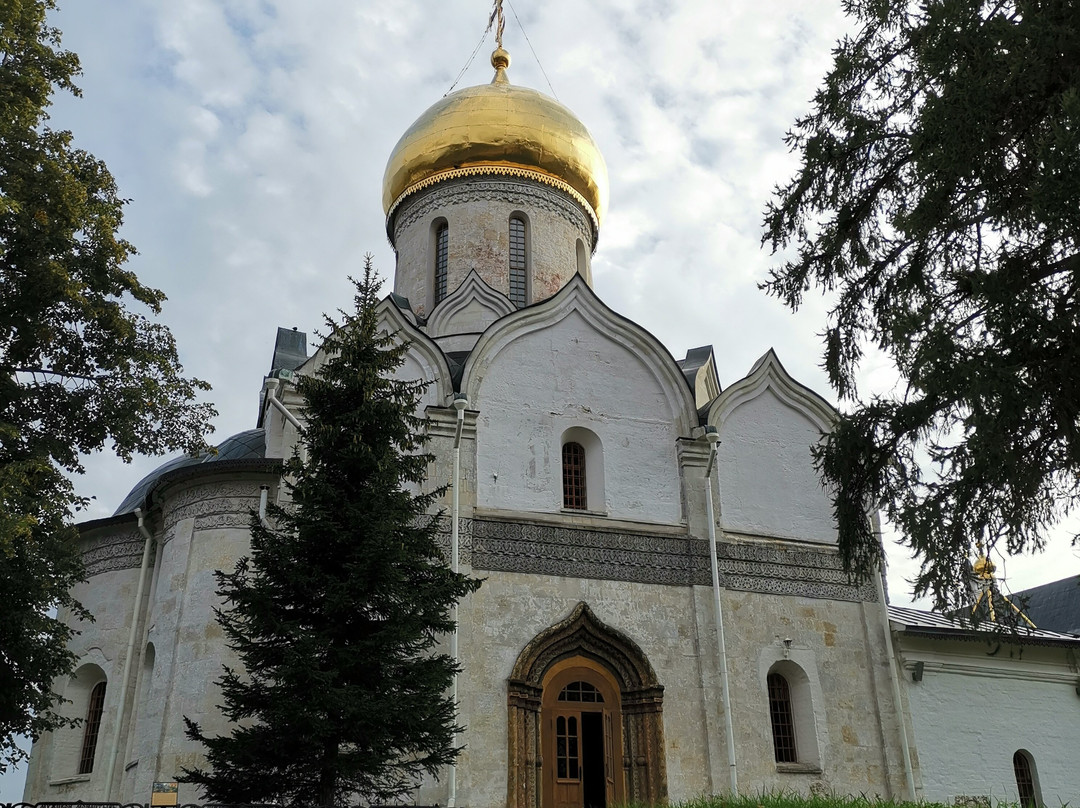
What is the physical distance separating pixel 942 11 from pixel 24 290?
7754mm

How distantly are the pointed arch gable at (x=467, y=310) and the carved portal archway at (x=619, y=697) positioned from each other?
223 inches

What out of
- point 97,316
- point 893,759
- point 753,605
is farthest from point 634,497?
point 97,316

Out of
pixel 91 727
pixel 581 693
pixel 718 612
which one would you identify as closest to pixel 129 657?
pixel 91 727

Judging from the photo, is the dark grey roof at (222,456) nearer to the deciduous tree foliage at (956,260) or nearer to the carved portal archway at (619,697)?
the carved portal archway at (619,697)

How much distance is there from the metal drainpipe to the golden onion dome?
24.8ft

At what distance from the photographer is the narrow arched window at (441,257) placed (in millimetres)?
16938

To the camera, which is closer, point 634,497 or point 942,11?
point 942,11

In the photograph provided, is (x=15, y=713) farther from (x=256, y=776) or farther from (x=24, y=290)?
(x=24, y=290)

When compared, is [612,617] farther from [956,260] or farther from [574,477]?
[956,260]

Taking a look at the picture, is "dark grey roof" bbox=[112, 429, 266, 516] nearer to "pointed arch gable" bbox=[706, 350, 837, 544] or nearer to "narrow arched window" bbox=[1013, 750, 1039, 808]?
"pointed arch gable" bbox=[706, 350, 837, 544]

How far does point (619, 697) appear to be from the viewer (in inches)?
471

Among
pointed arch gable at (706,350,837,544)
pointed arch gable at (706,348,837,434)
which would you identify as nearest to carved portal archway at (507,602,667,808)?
pointed arch gable at (706,350,837,544)

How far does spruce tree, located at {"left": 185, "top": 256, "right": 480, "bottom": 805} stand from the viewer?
793cm

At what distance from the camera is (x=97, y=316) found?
363 inches
